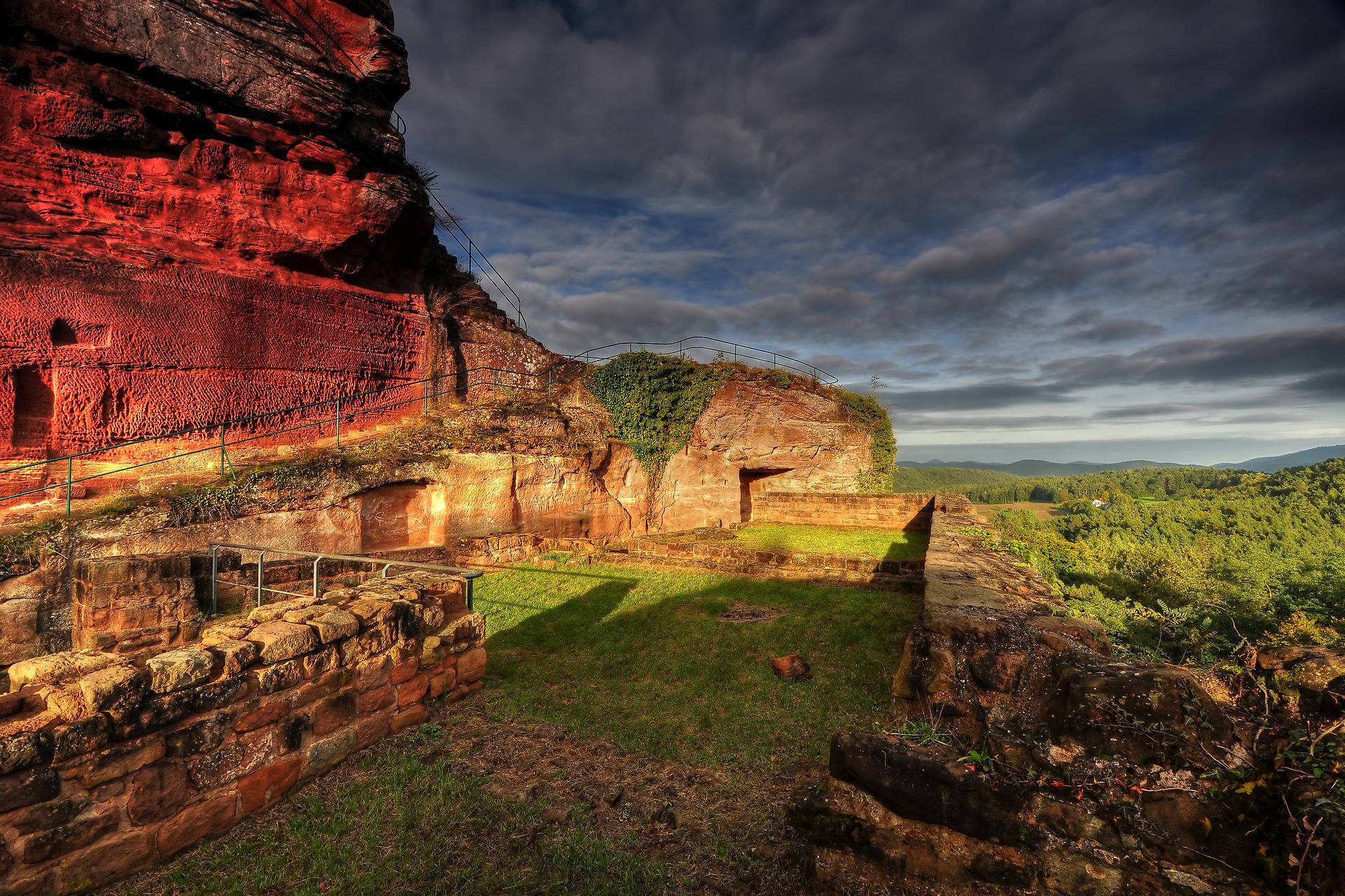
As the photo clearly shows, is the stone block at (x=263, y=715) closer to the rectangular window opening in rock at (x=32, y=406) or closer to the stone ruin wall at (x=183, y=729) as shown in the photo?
the stone ruin wall at (x=183, y=729)

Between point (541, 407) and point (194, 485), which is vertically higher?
point (541, 407)

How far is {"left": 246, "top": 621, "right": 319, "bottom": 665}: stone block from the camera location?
12.1 feet

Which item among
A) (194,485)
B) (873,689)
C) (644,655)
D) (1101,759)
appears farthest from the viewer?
Result: (194,485)

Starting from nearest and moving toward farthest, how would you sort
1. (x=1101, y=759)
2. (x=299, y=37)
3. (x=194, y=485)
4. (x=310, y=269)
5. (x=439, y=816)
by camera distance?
1. (x=1101, y=759)
2. (x=439, y=816)
3. (x=194, y=485)
4. (x=299, y=37)
5. (x=310, y=269)

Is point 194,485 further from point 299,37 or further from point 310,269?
point 299,37

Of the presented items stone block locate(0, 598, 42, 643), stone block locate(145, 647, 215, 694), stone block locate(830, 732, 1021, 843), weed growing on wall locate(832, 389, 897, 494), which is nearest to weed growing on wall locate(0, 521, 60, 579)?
stone block locate(0, 598, 42, 643)

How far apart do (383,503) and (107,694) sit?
368 inches

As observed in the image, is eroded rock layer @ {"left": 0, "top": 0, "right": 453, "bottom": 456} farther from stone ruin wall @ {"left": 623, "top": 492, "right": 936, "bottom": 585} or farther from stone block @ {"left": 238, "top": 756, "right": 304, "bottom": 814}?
stone block @ {"left": 238, "top": 756, "right": 304, "bottom": 814}

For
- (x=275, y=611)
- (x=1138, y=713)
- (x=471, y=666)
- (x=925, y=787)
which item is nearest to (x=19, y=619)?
(x=275, y=611)

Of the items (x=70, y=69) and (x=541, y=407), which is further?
(x=541, y=407)

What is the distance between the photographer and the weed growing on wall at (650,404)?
17.7m

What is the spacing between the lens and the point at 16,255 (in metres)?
10.4

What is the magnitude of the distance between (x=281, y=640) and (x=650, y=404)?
47.8 ft

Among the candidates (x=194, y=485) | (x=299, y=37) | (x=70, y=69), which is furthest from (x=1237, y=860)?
(x=299, y=37)
